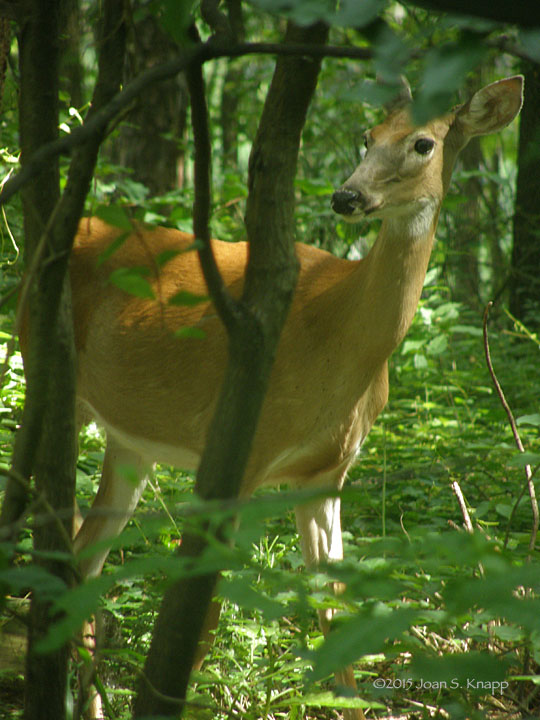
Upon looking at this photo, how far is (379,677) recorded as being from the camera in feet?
10.5

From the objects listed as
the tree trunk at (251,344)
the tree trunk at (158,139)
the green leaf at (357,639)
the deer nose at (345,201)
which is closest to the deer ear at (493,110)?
the deer nose at (345,201)

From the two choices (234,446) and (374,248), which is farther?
(374,248)

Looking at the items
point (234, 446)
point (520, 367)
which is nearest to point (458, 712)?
point (234, 446)

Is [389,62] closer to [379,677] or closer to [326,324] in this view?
[326,324]

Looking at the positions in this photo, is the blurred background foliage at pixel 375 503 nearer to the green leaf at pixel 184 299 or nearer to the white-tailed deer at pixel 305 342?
the white-tailed deer at pixel 305 342

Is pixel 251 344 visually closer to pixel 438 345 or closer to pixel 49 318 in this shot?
pixel 49 318

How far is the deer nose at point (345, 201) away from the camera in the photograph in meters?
2.98

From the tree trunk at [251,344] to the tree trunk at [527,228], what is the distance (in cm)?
547

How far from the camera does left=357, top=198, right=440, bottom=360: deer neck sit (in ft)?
10.3

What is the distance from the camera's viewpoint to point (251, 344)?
1823 millimetres

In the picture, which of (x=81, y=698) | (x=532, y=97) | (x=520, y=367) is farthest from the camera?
(x=532, y=97)

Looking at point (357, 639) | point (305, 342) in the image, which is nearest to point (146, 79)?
point (357, 639)

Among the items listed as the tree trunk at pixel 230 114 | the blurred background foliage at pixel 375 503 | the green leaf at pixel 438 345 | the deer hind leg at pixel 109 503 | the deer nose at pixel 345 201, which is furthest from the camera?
the tree trunk at pixel 230 114

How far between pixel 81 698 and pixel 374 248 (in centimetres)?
204
